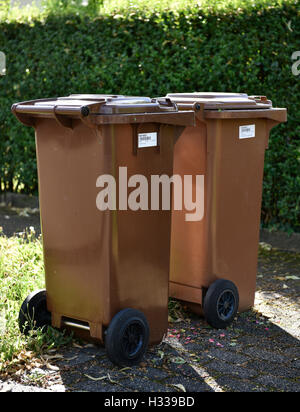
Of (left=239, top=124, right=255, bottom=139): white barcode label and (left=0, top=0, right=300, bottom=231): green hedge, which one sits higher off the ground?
(left=0, top=0, right=300, bottom=231): green hedge

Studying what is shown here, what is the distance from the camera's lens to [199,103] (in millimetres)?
4301

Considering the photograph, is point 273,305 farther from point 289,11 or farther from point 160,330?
point 289,11

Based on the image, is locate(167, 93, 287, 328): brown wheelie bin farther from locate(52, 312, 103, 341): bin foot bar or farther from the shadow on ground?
locate(52, 312, 103, 341): bin foot bar

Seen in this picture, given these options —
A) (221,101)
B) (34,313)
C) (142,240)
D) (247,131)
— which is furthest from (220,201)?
(34,313)

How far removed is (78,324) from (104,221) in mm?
718

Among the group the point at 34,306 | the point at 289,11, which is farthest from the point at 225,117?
the point at 289,11

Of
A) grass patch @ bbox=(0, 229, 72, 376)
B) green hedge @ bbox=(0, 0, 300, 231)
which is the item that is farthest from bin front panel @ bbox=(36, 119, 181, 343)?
green hedge @ bbox=(0, 0, 300, 231)

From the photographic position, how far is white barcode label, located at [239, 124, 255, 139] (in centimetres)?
455

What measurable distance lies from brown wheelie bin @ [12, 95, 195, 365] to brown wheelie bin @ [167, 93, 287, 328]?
1.13ft

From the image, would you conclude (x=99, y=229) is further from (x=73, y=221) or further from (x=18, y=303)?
(x=18, y=303)

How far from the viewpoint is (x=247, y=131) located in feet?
15.1

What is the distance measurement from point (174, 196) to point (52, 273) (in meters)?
1.03

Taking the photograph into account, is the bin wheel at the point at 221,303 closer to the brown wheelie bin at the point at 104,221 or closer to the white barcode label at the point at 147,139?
the brown wheelie bin at the point at 104,221

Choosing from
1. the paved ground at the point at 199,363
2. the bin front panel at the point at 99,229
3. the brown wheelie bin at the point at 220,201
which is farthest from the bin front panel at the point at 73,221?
the brown wheelie bin at the point at 220,201
